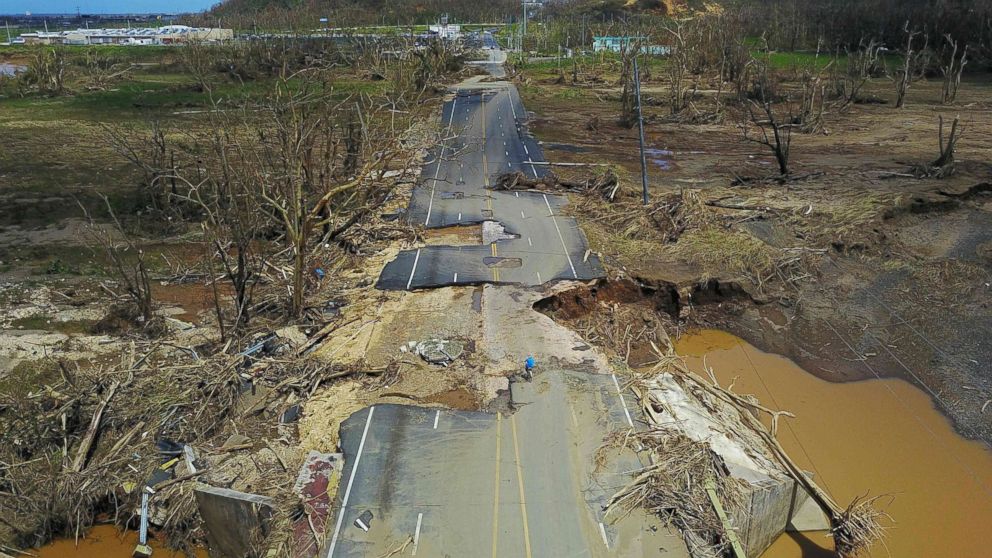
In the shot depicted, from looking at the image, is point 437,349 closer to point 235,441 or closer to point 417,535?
point 235,441

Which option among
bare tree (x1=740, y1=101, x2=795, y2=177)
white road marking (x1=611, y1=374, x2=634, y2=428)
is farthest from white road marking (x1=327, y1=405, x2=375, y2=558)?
bare tree (x1=740, y1=101, x2=795, y2=177)

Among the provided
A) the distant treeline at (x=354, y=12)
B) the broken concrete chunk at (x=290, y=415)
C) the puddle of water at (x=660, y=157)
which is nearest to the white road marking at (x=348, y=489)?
the broken concrete chunk at (x=290, y=415)

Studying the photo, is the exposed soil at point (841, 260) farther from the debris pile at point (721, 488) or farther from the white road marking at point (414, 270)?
the debris pile at point (721, 488)

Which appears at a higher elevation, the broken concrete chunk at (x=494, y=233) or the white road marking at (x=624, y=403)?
the broken concrete chunk at (x=494, y=233)

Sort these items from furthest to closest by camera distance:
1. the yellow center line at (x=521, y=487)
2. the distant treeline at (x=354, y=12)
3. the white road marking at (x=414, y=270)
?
A: the distant treeline at (x=354, y=12) < the white road marking at (x=414, y=270) < the yellow center line at (x=521, y=487)

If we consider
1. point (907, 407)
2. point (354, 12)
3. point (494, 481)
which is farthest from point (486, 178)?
point (354, 12)
